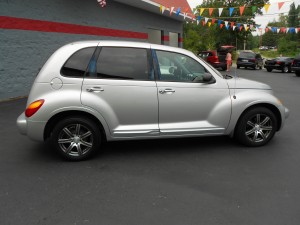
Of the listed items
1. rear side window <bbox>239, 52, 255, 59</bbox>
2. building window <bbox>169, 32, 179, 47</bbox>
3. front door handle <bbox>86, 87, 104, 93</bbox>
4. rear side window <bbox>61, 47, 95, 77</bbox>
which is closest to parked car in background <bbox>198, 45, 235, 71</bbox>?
building window <bbox>169, 32, 179, 47</bbox>

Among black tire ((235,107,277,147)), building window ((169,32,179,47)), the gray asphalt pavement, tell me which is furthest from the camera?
building window ((169,32,179,47))

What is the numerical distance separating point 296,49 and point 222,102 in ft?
204

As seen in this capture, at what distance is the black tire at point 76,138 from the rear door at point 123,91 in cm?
26

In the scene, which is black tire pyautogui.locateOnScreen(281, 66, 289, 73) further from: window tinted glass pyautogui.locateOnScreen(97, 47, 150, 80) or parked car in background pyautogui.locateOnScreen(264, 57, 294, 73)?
window tinted glass pyautogui.locateOnScreen(97, 47, 150, 80)

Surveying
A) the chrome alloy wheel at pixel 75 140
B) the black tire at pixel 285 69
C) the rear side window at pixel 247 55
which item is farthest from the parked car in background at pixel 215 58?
the chrome alloy wheel at pixel 75 140

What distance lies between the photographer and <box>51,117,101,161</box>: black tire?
4.30 meters

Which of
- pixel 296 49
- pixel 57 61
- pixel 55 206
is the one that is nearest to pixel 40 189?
pixel 55 206

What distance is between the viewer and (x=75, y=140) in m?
4.38

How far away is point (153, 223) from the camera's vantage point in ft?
9.48

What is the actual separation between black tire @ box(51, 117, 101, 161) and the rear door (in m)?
0.26

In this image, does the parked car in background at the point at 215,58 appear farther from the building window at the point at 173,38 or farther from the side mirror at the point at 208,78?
the side mirror at the point at 208,78

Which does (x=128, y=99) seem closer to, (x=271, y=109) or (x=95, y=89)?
(x=95, y=89)

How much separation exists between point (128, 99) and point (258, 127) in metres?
2.31

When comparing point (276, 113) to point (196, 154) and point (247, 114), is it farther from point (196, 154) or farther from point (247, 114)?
point (196, 154)
